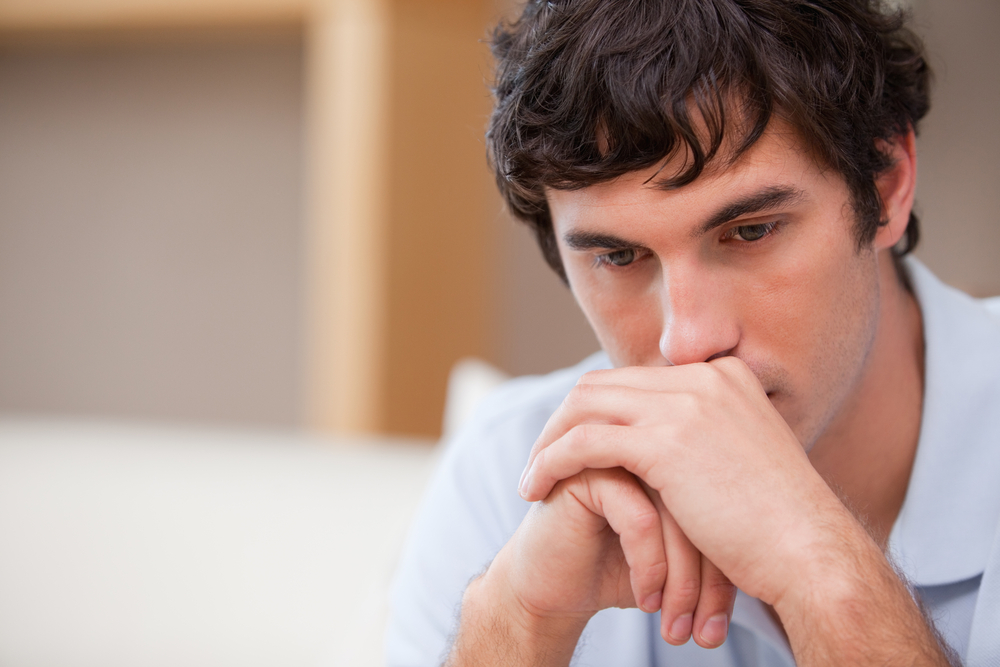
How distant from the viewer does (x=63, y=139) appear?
12.0 ft

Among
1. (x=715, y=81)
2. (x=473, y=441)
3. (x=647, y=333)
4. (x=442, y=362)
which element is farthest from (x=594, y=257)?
(x=442, y=362)

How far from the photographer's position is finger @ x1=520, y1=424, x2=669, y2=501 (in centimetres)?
76

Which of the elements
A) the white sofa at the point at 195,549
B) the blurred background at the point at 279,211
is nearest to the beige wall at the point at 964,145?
the blurred background at the point at 279,211

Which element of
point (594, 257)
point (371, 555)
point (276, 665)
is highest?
point (594, 257)

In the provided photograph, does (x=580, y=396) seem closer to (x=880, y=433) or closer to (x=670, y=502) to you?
(x=670, y=502)

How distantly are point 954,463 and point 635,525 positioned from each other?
1.61 ft

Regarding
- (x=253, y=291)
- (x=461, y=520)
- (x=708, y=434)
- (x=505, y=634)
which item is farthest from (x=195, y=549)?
(x=253, y=291)

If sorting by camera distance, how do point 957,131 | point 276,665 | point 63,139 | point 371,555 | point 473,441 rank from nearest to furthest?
point 473,441
point 276,665
point 371,555
point 957,131
point 63,139

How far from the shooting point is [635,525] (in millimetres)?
782

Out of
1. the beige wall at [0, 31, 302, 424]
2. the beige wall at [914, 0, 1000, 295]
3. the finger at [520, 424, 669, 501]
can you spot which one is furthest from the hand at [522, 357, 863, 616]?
the beige wall at [0, 31, 302, 424]

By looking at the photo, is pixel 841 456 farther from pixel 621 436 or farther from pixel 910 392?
pixel 621 436

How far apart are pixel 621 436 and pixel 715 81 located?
0.38 m

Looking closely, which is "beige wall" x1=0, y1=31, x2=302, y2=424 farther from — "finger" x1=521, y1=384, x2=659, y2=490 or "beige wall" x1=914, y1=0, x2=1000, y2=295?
"finger" x1=521, y1=384, x2=659, y2=490

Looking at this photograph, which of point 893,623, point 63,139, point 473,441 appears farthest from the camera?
point 63,139
